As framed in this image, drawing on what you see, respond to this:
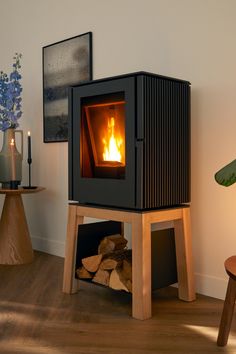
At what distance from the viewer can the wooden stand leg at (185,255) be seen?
209 centimetres

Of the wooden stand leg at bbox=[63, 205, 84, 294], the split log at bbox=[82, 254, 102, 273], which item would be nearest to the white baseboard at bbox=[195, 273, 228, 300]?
the split log at bbox=[82, 254, 102, 273]

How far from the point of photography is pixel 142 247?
1.86 metres

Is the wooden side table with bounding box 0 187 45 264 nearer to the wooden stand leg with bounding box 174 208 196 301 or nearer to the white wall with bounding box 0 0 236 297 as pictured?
the white wall with bounding box 0 0 236 297

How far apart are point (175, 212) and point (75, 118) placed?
67cm

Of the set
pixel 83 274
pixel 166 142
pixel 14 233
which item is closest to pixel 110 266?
pixel 83 274

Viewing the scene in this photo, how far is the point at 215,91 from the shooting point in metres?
2.14

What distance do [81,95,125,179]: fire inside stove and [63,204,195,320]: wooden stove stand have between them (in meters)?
0.19

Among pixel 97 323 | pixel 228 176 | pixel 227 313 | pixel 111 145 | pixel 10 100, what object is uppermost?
pixel 10 100

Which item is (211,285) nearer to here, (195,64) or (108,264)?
(108,264)

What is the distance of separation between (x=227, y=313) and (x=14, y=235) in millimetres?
1662

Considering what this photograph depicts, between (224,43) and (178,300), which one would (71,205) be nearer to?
(178,300)

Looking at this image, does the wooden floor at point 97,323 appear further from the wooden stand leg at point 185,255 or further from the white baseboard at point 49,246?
the white baseboard at point 49,246

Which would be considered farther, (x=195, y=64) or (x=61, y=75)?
(x=61, y=75)

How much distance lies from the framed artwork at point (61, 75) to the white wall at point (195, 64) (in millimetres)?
60
